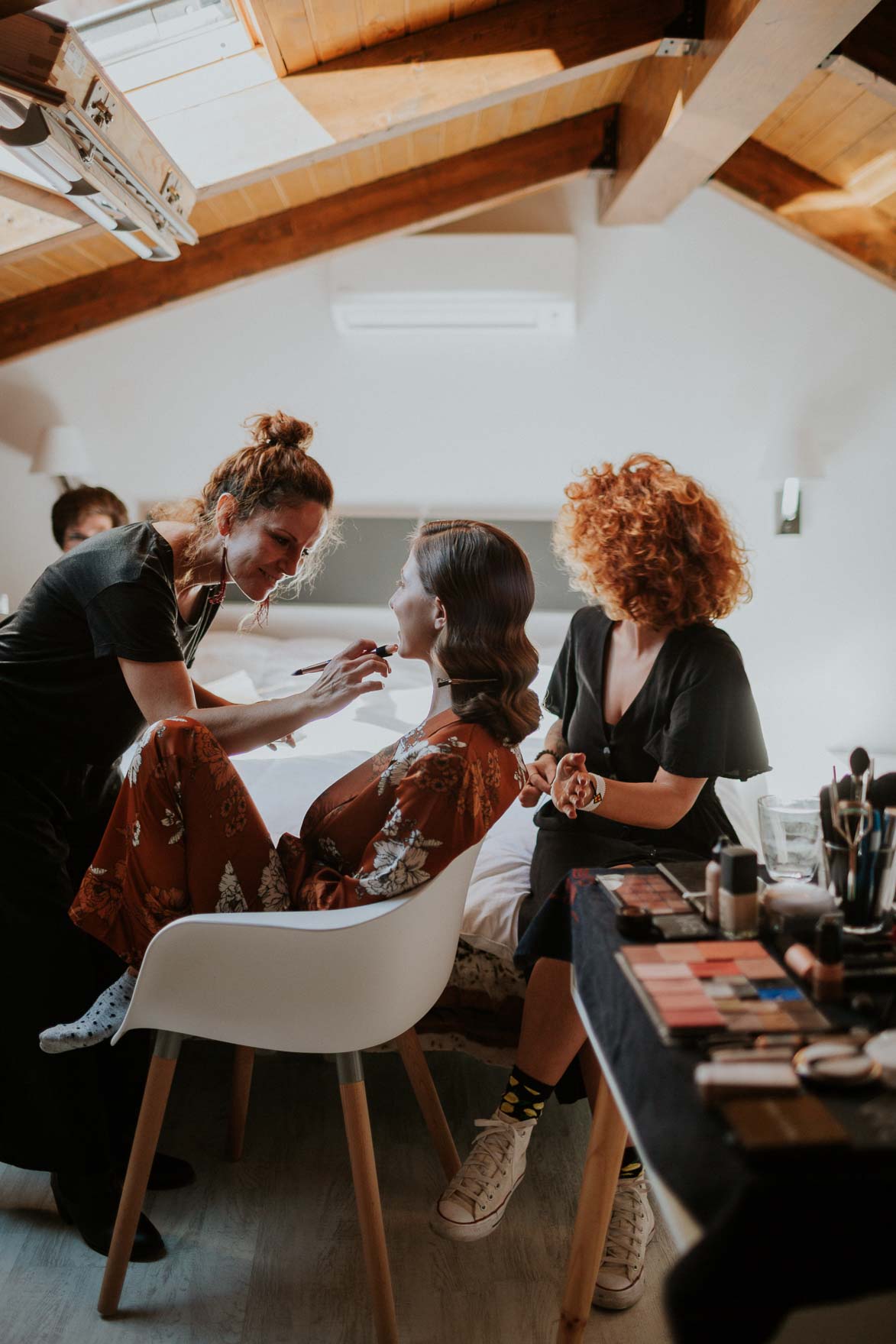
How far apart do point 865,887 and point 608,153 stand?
3.01 meters

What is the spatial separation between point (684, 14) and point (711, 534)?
1298mm

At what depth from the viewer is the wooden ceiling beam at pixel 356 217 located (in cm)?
333

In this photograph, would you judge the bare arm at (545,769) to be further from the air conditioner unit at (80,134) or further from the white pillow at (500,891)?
the air conditioner unit at (80,134)

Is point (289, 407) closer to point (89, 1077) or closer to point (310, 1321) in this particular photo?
point (89, 1077)

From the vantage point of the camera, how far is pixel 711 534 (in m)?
1.89

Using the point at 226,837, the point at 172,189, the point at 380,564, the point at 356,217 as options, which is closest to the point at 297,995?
the point at 226,837

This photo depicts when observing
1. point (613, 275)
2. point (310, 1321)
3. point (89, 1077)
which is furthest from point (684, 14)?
point (310, 1321)

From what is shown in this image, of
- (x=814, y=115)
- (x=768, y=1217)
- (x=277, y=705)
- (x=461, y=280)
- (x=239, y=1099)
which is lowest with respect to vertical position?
(x=239, y=1099)

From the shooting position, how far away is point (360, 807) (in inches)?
61.7

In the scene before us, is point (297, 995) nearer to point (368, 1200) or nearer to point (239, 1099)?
point (368, 1200)

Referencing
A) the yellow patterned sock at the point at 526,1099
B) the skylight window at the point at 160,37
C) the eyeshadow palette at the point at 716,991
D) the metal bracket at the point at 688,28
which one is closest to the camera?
the eyeshadow palette at the point at 716,991

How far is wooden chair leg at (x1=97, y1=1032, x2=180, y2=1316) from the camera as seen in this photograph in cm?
139

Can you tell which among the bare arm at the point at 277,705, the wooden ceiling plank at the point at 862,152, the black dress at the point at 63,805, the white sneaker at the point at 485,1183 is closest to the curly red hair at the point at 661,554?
the bare arm at the point at 277,705

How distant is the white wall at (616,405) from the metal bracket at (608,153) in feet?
0.59
